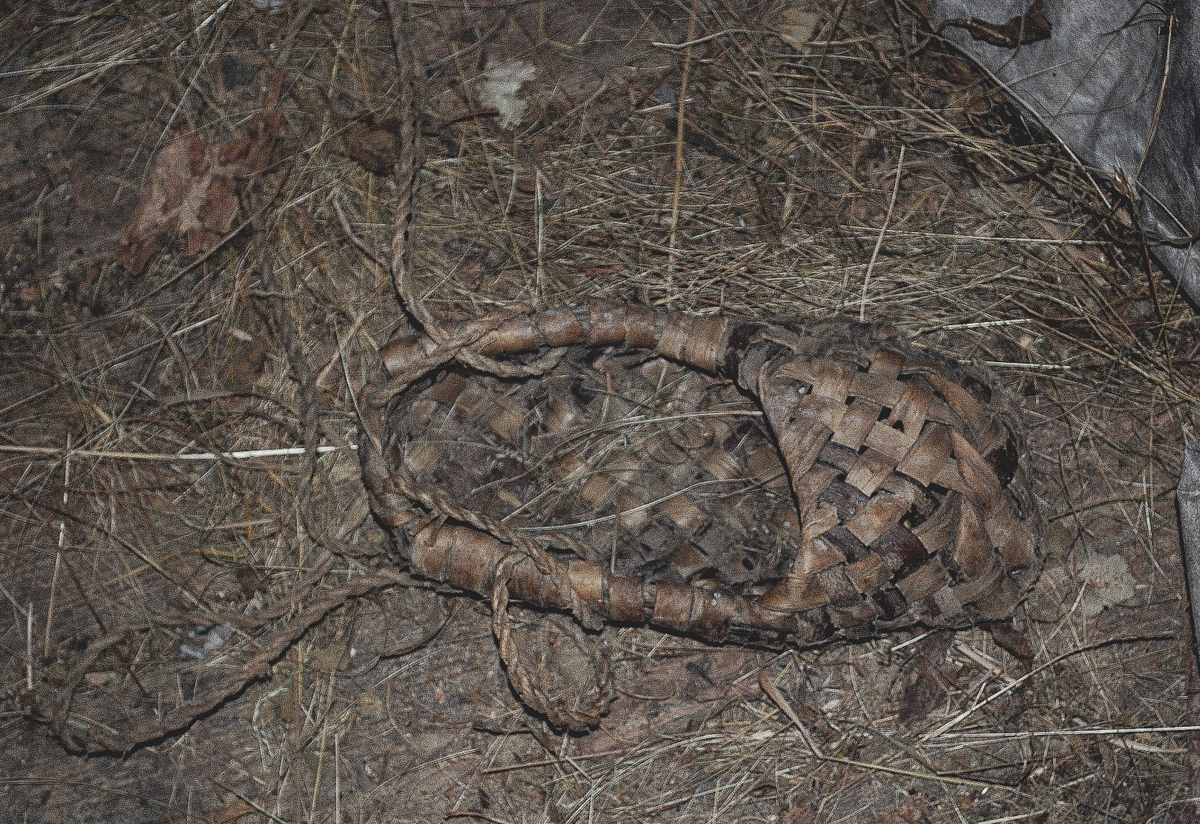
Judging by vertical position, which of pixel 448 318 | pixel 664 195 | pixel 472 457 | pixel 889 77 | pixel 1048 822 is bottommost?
pixel 1048 822

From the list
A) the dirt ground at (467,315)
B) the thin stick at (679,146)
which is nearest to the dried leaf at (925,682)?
the dirt ground at (467,315)

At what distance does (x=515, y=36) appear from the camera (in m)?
1.82

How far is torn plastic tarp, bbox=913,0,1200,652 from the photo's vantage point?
4.74 ft

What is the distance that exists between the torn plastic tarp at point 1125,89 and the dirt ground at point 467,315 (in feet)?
0.15

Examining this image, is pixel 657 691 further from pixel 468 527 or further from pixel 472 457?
pixel 472 457

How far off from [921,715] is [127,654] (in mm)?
1179

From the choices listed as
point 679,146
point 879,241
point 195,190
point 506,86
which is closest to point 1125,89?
point 879,241

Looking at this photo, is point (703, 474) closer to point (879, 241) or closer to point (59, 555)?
point (879, 241)

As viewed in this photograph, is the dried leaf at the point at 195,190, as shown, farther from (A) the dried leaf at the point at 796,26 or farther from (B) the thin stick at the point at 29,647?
(A) the dried leaf at the point at 796,26

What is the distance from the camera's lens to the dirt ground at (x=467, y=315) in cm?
141

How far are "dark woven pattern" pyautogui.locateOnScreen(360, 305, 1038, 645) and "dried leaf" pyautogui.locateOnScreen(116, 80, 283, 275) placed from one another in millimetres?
513


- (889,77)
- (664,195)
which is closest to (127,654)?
(664,195)

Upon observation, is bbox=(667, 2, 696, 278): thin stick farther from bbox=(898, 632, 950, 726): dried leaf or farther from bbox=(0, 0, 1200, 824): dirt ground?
bbox=(898, 632, 950, 726): dried leaf

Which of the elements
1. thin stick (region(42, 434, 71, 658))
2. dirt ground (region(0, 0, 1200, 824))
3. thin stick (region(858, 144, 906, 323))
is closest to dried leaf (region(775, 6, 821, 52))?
dirt ground (region(0, 0, 1200, 824))
